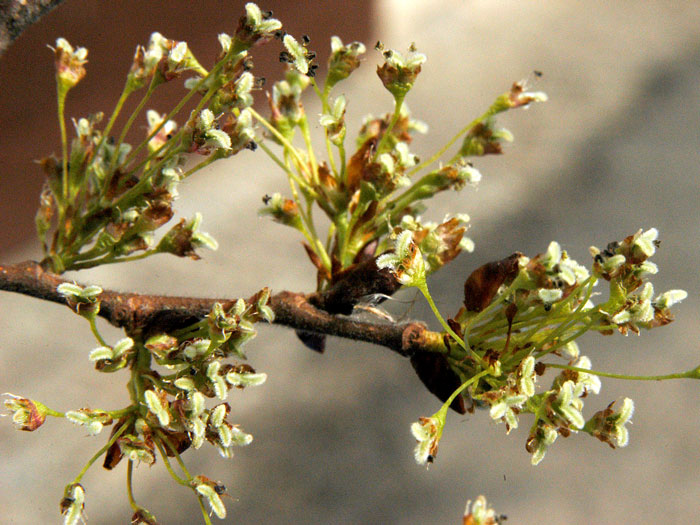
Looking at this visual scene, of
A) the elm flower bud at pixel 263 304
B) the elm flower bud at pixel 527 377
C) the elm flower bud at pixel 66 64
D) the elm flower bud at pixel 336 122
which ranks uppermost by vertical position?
the elm flower bud at pixel 66 64

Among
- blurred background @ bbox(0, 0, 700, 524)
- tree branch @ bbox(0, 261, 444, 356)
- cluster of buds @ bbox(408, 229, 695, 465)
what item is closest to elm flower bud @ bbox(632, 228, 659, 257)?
cluster of buds @ bbox(408, 229, 695, 465)

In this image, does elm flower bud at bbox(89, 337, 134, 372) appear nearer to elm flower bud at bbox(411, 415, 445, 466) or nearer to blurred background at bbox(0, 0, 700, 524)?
elm flower bud at bbox(411, 415, 445, 466)

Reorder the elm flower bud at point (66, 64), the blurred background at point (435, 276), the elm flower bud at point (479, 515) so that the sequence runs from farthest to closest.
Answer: the blurred background at point (435, 276)
the elm flower bud at point (66, 64)
the elm flower bud at point (479, 515)

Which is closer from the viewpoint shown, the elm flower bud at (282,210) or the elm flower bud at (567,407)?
the elm flower bud at (567,407)

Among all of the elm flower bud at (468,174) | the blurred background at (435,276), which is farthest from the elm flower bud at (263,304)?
the blurred background at (435,276)

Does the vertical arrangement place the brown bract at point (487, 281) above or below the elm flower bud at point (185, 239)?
below

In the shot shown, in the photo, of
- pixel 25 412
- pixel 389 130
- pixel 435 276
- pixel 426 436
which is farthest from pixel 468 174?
pixel 435 276

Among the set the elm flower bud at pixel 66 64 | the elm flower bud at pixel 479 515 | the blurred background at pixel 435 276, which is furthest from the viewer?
the blurred background at pixel 435 276

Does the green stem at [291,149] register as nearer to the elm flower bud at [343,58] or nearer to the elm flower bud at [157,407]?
the elm flower bud at [343,58]
